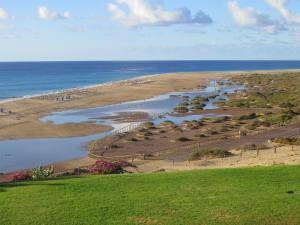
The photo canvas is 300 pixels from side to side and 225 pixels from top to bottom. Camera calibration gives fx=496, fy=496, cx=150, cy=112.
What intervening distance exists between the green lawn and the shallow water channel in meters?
18.7

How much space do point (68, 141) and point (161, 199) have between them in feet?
104

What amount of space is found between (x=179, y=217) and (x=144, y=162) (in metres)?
21.6

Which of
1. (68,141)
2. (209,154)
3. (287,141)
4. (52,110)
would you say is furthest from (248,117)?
(52,110)

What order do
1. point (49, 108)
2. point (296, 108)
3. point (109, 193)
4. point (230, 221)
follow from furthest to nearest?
point (49, 108)
point (296, 108)
point (109, 193)
point (230, 221)

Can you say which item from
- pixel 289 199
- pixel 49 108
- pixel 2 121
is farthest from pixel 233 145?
pixel 49 108

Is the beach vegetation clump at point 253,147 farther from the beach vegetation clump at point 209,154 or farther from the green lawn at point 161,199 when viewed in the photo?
the green lawn at point 161,199

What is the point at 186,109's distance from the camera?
228 ft

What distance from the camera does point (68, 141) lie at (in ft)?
153

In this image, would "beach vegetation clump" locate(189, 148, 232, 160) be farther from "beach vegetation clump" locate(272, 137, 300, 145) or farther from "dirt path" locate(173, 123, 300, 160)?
"beach vegetation clump" locate(272, 137, 300, 145)

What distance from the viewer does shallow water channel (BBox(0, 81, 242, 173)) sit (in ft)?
125

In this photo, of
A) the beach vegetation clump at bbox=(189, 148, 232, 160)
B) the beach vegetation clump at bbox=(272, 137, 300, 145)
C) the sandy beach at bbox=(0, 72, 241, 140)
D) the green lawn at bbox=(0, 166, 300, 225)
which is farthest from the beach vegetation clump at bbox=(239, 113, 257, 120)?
the green lawn at bbox=(0, 166, 300, 225)

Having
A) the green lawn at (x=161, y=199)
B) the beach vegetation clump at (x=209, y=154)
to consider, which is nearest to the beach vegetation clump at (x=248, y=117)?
the beach vegetation clump at (x=209, y=154)

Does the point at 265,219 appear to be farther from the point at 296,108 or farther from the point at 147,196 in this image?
the point at 296,108

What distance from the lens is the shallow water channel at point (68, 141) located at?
125ft
